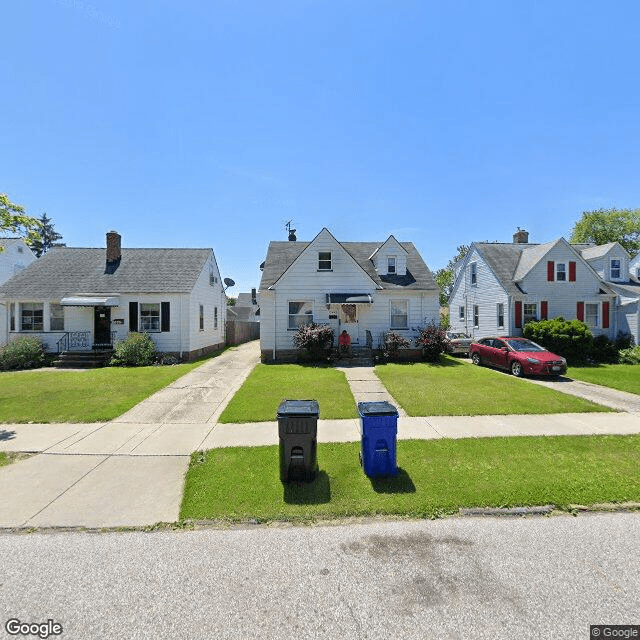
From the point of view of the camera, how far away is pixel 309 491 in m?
4.98

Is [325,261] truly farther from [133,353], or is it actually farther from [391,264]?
[133,353]

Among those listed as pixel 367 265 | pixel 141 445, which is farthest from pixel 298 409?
pixel 367 265

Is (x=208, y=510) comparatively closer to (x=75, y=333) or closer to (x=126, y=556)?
(x=126, y=556)

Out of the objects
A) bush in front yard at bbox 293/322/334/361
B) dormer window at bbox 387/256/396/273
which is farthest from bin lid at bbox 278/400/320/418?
dormer window at bbox 387/256/396/273

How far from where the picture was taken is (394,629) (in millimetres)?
2760

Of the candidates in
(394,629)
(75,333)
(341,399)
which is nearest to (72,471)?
(394,629)

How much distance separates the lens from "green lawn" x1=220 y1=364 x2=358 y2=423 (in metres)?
8.91

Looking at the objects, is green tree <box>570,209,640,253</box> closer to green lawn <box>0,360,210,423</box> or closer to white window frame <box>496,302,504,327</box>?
white window frame <box>496,302,504,327</box>

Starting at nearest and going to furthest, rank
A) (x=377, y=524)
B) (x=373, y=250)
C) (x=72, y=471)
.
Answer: (x=377, y=524) < (x=72, y=471) < (x=373, y=250)

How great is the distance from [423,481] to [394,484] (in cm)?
48

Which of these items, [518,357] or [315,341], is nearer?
[518,357]

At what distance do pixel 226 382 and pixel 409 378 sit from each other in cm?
736

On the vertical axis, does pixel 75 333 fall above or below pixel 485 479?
above

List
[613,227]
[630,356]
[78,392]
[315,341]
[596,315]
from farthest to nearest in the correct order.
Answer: [613,227], [596,315], [630,356], [315,341], [78,392]
